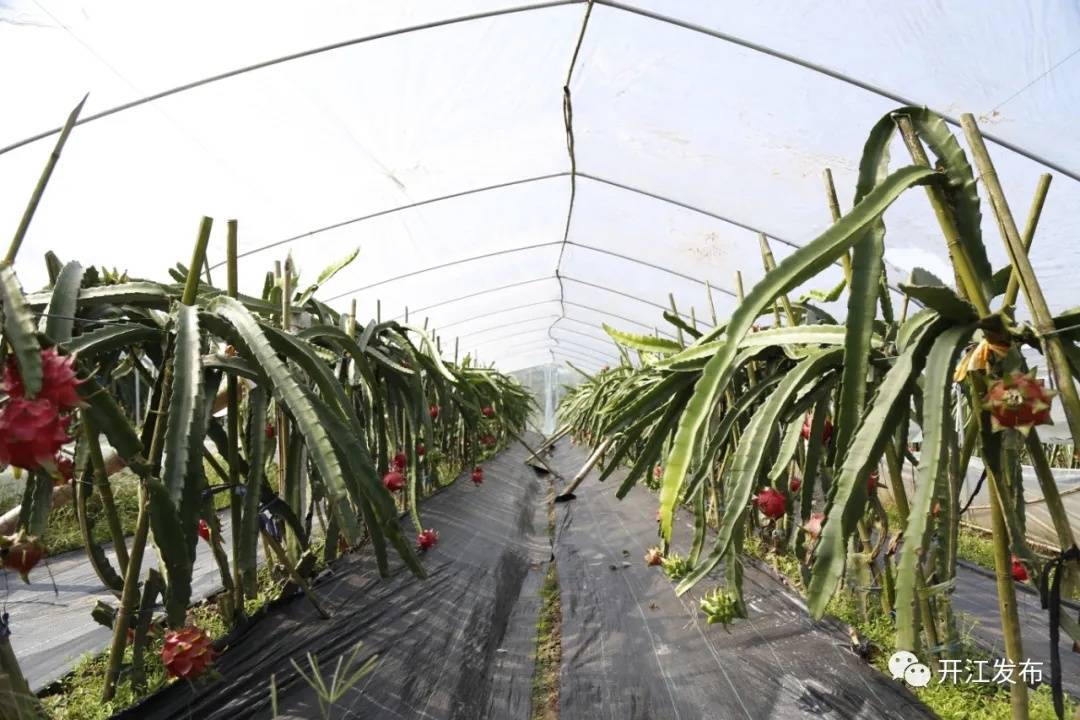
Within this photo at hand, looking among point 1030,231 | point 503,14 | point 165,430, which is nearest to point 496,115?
point 503,14

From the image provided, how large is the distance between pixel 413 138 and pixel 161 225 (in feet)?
4.31

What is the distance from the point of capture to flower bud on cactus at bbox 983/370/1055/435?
2.06ft

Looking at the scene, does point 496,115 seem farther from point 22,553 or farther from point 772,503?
point 22,553

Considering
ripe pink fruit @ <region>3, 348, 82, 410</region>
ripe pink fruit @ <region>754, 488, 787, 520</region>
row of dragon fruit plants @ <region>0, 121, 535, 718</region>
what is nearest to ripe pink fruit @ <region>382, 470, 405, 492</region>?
row of dragon fruit plants @ <region>0, 121, 535, 718</region>

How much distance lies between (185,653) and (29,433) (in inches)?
22.6

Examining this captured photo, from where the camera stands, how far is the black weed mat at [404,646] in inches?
48.5

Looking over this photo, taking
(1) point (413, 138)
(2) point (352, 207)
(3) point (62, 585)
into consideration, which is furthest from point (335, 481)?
(2) point (352, 207)

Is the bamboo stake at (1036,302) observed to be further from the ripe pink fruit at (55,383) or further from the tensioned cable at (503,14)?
the tensioned cable at (503,14)

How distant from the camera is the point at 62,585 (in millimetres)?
2508

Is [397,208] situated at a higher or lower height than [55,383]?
higher

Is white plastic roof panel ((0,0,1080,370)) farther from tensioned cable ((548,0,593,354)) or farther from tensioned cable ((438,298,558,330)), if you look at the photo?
tensioned cable ((438,298,558,330))

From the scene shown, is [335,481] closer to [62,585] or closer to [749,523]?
[749,523]

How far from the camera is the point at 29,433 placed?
1.94 feet

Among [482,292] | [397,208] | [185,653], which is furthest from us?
[482,292]
